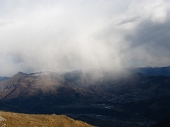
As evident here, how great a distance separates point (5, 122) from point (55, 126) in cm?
2512

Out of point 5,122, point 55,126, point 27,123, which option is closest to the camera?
point 5,122

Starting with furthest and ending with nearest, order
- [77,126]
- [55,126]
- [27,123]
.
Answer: [77,126]
[55,126]
[27,123]

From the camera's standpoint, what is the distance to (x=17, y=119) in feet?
323

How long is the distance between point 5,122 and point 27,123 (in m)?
9.71

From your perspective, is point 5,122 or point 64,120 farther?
point 64,120

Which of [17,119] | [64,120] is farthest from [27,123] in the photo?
[64,120]

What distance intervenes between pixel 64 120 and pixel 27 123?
2699 centimetres

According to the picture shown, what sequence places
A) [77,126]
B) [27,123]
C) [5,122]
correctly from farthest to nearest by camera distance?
1. [77,126]
2. [27,123]
3. [5,122]

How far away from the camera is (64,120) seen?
4771 inches

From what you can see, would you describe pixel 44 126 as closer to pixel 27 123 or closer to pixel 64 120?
pixel 27 123

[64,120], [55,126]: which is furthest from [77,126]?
[55,126]

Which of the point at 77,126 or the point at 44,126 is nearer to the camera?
the point at 44,126

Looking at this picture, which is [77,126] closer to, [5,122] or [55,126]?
[55,126]

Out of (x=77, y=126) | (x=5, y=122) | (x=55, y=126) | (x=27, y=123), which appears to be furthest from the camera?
(x=77, y=126)
